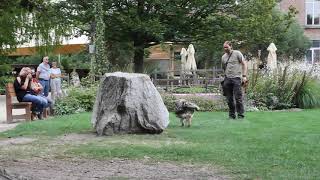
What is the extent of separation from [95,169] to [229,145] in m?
2.49

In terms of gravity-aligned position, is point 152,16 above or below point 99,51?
above

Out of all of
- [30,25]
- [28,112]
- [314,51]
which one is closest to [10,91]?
[28,112]

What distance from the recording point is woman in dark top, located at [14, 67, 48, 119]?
47.2ft

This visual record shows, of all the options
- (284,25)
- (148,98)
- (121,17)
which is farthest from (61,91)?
(284,25)

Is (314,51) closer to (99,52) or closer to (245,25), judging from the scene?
(245,25)

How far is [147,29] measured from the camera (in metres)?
25.7

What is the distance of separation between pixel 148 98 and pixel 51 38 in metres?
5.15

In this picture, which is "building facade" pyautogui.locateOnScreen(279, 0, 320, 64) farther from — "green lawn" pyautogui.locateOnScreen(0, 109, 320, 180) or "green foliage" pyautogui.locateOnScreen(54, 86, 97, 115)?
"green lawn" pyautogui.locateOnScreen(0, 109, 320, 180)

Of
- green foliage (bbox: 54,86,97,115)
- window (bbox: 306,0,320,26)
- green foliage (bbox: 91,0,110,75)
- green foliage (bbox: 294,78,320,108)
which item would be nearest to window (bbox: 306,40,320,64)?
window (bbox: 306,0,320,26)

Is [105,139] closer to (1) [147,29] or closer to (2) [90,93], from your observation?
(2) [90,93]

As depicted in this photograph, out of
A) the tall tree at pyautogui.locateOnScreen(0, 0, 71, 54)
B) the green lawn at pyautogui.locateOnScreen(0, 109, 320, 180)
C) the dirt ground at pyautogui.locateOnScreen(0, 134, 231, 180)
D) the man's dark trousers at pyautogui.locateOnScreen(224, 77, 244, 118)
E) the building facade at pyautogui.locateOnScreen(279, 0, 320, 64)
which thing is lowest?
the dirt ground at pyautogui.locateOnScreen(0, 134, 231, 180)

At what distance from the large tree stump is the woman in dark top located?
4120 millimetres

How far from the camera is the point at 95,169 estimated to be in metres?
7.17

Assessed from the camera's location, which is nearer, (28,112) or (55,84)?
(28,112)
